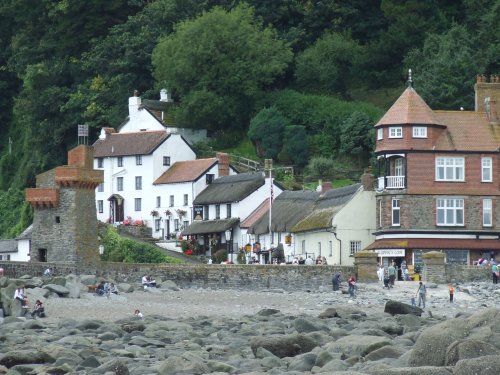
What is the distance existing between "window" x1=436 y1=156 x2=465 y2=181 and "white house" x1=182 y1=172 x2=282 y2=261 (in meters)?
10.1

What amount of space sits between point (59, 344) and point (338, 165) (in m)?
42.1

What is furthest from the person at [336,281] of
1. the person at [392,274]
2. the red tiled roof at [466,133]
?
the red tiled roof at [466,133]

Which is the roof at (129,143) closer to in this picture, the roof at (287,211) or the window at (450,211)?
the roof at (287,211)

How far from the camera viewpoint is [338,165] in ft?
268

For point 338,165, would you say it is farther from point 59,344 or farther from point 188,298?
point 59,344

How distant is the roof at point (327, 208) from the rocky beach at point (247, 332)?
345 inches

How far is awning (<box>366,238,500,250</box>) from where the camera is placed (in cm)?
6725

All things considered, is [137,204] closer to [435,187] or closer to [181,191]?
[181,191]

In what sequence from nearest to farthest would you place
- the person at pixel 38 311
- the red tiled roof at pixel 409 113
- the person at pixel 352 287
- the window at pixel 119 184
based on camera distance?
the person at pixel 38 311, the person at pixel 352 287, the red tiled roof at pixel 409 113, the window at pixel 119 184

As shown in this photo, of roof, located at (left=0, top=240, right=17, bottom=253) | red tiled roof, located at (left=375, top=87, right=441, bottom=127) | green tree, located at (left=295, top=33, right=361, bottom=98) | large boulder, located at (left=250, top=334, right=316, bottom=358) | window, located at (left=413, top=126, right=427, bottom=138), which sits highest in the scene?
green tree, located at (left=295, top=33, right=361, bottom=98)

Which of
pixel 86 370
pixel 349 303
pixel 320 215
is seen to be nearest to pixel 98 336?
pixel 86 370

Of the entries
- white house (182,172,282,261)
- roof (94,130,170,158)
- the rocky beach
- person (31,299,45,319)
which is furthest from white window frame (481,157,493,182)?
person (31,299,45,319)

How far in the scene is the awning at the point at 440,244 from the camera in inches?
2648

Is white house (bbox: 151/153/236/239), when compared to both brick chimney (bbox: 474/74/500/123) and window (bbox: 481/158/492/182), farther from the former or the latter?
window (bbox: 481/158/492/182)
